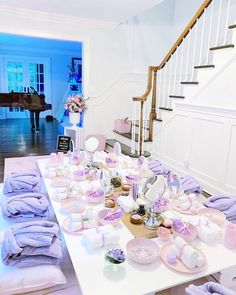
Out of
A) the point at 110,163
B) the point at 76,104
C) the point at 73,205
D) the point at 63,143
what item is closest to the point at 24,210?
the point at 73,205

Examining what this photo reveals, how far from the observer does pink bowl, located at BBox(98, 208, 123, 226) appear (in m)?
1.53

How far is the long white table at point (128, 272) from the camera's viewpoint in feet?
3.59

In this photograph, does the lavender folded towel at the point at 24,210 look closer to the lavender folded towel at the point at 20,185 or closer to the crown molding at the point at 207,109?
the lavender folded towel at the point at 20,185

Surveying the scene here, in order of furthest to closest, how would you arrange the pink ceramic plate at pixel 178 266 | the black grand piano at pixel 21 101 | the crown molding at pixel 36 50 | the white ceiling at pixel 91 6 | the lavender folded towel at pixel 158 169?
1. the crown molding at pixel 36 50
2. the black grand piano at pixel 21 101
3. the white ceiling at pixel 91 6
4. the lavender folded towel at pixel 158 169
5. the pink ceramic plate at pixel 178 266

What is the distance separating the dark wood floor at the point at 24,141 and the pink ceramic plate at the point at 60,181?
1787 mm

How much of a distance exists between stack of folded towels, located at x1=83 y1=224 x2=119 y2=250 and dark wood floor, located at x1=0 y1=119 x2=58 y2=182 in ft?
8.95

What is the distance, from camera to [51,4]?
3.94m

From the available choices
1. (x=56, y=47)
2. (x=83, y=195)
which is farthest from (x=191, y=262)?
(x=56, y=47)

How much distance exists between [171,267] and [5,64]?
32.3 feet

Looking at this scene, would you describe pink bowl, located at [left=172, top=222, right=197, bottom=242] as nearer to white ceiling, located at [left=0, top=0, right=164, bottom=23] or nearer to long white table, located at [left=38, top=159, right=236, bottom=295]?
long white table, located at [left=38, top=159, right=236, bottom=295]

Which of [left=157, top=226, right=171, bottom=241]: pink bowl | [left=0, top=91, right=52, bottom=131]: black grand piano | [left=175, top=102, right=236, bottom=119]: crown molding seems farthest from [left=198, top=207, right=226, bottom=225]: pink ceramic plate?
[left=0, top=91, right=52, bottom=131]: black grand piano

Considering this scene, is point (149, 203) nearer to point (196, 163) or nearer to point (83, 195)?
point (83, 195)

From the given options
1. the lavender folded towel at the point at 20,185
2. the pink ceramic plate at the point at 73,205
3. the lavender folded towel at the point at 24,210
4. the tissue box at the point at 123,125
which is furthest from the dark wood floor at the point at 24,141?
the pink ceramic plate at the point at 73,205

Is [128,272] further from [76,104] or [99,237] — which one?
[76,104]
